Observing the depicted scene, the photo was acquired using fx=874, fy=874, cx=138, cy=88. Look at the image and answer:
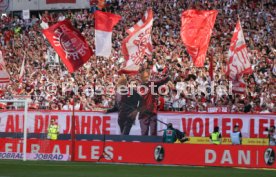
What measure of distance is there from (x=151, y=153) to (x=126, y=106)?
2441mm

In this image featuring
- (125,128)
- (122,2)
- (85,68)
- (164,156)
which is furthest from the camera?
(122,2)

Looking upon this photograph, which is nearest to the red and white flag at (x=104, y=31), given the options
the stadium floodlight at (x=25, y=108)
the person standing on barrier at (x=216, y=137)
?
the stadium floodlight at (x=25, y=108)

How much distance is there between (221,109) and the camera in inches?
1222

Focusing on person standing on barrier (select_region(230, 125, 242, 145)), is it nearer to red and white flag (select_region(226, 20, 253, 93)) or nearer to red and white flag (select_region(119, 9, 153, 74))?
red and white flag (select_region(226, 20, 253, 93))

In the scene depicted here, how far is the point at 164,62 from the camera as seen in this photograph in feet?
119

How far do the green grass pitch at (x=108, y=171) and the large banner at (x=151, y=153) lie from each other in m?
0.98

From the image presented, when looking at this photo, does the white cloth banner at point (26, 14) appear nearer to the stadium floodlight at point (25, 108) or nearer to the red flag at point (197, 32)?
the stadium floodlight at point (25, 108)

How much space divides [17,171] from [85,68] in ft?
50.6

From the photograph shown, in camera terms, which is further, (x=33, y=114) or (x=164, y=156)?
(x=33, y=114)

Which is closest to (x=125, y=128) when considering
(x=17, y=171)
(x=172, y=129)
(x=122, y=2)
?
(x=172, y=129)

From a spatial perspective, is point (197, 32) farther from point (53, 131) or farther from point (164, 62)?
point (53, 131)

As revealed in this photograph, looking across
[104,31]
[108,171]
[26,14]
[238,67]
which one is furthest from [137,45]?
[26,14]

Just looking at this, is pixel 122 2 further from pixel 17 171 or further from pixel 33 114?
pixel 17 171

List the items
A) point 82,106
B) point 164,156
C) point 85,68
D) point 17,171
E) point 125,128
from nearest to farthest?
point 17,171
point 164,156
point 125,128
point 82,106
point 85,68
